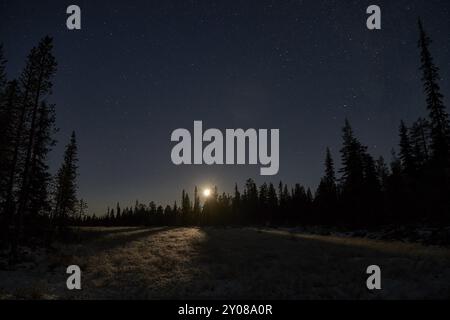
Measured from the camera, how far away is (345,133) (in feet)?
147

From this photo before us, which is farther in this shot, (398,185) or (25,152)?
(398,185)

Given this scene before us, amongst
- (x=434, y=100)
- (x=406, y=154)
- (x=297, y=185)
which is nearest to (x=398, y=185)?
(x=406, y=154)

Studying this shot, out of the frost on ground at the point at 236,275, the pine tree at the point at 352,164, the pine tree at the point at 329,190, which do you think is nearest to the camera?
the frost on ground at the point at 236,275

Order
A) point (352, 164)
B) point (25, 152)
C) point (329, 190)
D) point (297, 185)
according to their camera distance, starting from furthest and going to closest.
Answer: point (297, 185) → point (329, 190) → point (352, 164) → point (25, 152)

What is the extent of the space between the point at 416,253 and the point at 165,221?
105 metres

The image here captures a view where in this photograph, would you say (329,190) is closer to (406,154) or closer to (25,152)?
(406,154)

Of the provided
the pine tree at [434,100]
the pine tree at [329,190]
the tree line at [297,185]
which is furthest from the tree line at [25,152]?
the pine tree at [329,190]

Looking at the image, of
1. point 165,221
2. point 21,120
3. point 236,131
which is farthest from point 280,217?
point 21,120

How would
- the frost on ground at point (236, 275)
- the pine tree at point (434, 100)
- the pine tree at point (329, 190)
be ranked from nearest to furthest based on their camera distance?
Answer: the frost on ground at point (236, 275)
the pine tree at point (434, 100)
the pine tree at point (329, 190)

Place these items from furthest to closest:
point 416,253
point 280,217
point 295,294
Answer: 1. point 280,217
2. point 416,253
3. point 295,294

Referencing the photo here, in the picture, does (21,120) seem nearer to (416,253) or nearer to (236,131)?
(236,131)

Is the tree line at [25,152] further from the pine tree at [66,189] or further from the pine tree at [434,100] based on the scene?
the pine tree at [434,100]

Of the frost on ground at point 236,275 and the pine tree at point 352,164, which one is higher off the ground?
the pine tree at point 352,164

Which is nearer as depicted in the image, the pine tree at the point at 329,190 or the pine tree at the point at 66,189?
the pine tree at the point at 66,189
